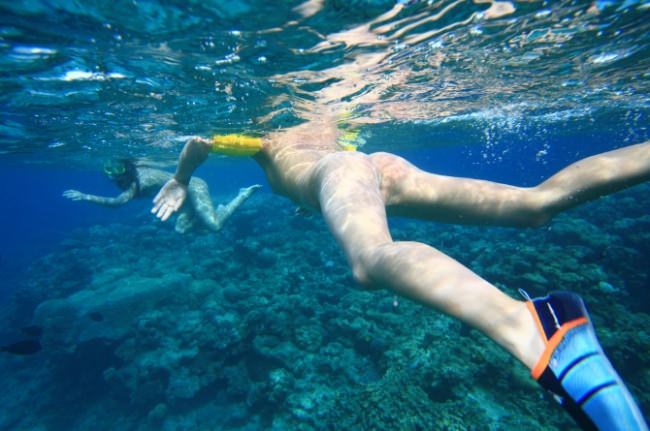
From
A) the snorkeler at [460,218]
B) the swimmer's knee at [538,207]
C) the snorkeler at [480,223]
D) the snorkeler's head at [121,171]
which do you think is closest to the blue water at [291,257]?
the snorkeler at [460,218]

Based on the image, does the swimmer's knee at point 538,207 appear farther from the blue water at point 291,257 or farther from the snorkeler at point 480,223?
the blue water at point 291,257

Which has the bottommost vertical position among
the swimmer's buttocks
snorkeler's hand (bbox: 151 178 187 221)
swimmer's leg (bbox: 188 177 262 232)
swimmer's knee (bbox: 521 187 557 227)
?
swimmer's leg (bbox: 188 177 262 232)

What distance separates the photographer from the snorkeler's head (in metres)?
10.0

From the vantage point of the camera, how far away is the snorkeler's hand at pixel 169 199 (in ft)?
17.5

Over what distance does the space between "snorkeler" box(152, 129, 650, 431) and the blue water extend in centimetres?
324

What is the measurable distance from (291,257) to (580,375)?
12.6m

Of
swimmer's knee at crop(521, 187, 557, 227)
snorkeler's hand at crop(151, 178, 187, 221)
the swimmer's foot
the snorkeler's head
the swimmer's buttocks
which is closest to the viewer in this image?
the swimmer's foot

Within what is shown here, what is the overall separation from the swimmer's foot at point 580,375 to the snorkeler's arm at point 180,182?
5.21 meters

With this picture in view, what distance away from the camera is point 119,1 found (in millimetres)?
5230

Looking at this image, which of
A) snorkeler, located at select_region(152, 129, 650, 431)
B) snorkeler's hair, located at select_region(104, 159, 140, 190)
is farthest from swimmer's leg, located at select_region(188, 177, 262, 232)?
snorkeler, located at select_region(152, 129, 650, 431)

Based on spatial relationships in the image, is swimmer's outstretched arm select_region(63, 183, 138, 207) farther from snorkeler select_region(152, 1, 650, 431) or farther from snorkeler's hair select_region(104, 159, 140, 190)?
snorkeler select_region(152, 1, 650, 431)

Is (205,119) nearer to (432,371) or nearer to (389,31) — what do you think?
(389,31)

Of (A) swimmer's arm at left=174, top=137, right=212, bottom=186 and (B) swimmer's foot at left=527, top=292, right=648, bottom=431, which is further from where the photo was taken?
(A) swimmer's arm at left=174, top=137, right=212, bottom=186

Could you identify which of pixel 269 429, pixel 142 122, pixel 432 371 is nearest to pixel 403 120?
pixel 142 122
